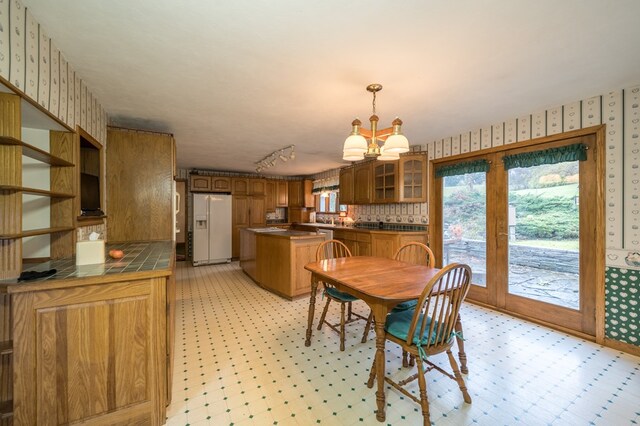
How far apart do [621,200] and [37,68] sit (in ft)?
15.1

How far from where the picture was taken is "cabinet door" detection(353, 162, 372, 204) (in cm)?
489

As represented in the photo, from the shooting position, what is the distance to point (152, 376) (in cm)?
145

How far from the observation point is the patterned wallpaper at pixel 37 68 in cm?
128

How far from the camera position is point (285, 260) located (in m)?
3.65

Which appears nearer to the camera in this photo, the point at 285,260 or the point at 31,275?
the point at 31,275

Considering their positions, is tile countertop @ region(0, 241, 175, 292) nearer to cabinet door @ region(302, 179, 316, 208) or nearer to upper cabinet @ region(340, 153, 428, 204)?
upper cabinet @ region(340, 153, 428, 204)

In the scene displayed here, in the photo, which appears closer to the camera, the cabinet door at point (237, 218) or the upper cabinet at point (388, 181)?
the upper cabinet at point (388, 181)

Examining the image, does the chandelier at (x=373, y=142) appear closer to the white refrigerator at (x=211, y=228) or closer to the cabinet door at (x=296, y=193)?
the white refrigerator at (x=211, y=228)

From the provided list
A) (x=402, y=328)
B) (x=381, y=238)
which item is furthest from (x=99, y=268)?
(x=381, y=238)

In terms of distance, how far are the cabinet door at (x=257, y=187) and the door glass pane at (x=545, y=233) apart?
5410 millimetres

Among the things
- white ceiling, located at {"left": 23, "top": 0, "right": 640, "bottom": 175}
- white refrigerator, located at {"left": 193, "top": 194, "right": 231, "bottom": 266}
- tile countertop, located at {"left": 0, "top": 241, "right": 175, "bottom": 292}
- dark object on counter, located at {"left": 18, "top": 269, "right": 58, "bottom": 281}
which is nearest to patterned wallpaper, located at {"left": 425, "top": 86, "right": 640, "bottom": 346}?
white ceiling, located at {"left": 23, "top": 0, "right": 640, "bottom": 175}

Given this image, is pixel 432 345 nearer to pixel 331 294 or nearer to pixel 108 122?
pixel 331 294

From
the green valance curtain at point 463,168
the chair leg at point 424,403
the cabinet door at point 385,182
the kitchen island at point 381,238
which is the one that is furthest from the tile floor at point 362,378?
the cabinet door at point 385,182

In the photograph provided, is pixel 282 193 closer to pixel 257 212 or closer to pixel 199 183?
pixel 257 212
